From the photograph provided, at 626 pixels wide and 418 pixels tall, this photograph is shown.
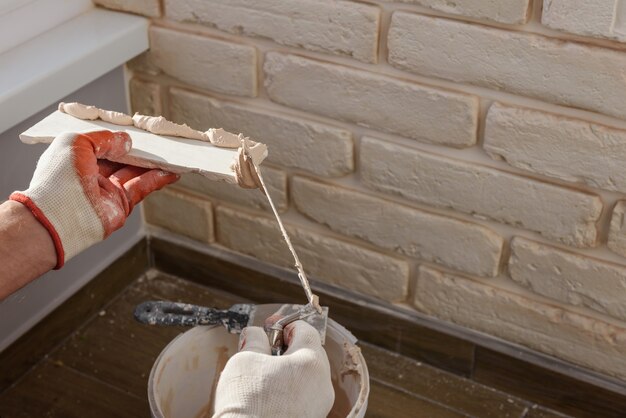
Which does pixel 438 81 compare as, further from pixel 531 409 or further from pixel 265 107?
pixel 531 409

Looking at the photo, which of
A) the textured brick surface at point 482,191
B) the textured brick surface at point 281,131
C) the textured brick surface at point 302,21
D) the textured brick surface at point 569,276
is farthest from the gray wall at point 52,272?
the textured brick surface at point 569,276

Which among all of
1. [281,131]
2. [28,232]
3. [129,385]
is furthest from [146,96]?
[28,232]

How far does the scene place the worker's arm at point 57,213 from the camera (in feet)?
3.54

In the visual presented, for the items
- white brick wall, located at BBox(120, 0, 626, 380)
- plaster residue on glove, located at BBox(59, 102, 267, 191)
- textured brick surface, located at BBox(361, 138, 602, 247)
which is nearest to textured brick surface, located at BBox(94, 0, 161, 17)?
white brick wall, located at BBox(120, 0, 626, 380)

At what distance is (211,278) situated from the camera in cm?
184

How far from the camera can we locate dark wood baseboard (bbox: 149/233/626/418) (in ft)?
5.08

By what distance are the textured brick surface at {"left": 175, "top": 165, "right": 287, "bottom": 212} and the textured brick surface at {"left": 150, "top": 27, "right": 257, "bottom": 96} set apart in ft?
0.55

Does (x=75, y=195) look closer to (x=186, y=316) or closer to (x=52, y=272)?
(x=186, y=316)

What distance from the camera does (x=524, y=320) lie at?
5.06 ft

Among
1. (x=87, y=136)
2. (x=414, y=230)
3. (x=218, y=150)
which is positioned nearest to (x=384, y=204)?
(x=414, y=230)

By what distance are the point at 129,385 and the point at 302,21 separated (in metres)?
0.75

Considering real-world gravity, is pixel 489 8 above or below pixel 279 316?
above

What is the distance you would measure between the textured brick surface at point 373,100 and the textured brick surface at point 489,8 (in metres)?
0.14

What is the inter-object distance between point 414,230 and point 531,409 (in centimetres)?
41
